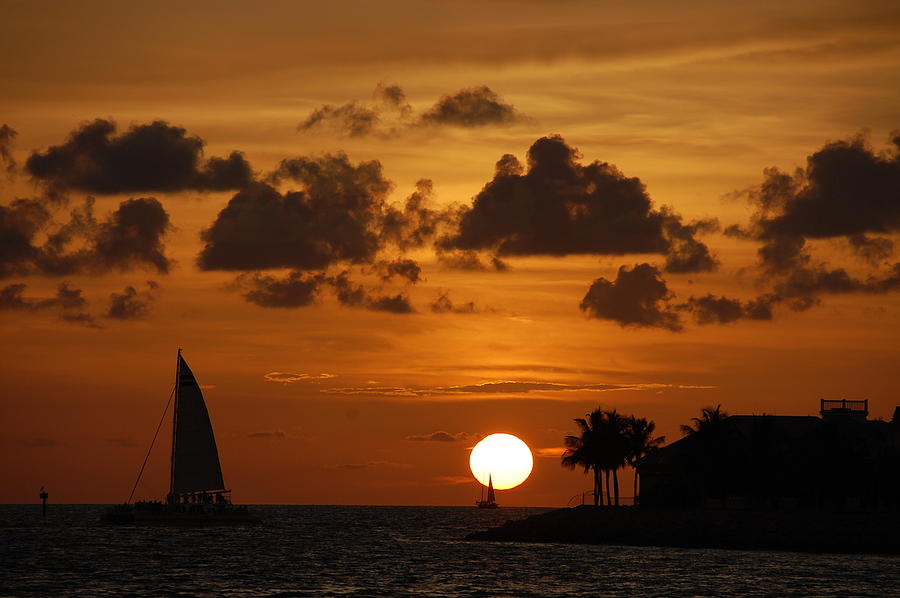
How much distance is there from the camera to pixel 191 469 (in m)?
140

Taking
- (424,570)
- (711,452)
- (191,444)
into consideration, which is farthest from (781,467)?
(191,444)

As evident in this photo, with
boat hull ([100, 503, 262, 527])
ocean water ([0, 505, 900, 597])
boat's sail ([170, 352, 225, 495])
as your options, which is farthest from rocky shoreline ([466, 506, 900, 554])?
boat's sail ([170, 352, 225, 495])

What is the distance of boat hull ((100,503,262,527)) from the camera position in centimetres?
14062

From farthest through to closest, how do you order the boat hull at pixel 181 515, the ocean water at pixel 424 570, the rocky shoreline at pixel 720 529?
the boat hull at pixel 181 515, the rocky shoreline at pixel 720 529, the ocean water at pixel 424 570

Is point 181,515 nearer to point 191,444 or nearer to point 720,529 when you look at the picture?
point 191,444

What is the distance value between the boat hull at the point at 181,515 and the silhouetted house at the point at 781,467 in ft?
145

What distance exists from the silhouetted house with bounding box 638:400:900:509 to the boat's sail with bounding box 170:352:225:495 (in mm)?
45242

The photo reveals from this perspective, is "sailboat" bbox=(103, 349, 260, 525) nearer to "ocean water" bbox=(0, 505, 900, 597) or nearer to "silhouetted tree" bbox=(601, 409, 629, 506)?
"ocean water" bbox=(0, 505, 900, 597)

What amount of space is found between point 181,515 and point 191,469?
5261 millimetres

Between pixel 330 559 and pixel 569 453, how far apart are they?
45.4 meters

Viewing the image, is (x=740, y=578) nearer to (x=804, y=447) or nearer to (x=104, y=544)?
(x=804, y=447)

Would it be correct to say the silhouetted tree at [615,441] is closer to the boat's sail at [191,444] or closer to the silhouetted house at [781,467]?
the silhouetted house at [781,467]

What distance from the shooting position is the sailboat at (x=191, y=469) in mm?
139000

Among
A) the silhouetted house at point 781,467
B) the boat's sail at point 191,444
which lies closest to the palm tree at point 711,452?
the silhouetted house at point 781,467
